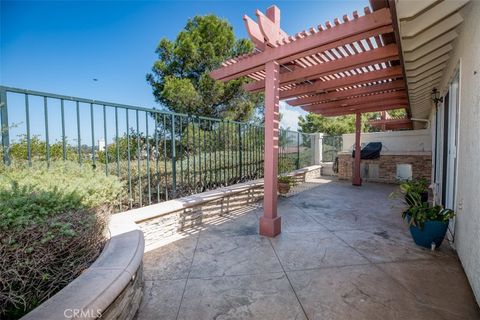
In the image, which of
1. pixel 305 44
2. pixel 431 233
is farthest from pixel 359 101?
pixel 431 233

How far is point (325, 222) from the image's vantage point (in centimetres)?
400

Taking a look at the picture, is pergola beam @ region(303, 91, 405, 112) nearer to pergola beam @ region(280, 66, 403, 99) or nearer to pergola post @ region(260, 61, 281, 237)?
pergola beam @ region(280, 66, 403, 99)

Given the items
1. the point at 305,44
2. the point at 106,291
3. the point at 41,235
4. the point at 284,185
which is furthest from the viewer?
the point at 284,185

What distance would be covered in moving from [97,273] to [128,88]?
45.6 ft

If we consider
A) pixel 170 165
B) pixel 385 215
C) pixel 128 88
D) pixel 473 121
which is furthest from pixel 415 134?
pixel 128 88

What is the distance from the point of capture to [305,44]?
9.57 feet

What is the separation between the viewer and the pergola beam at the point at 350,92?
455 centimetres

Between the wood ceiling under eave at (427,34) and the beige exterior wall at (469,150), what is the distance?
136mm

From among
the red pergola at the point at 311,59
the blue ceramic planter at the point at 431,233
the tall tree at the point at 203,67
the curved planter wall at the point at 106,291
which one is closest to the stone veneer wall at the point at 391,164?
the red pergola at the point at 311,59

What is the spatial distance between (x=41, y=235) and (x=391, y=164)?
32.1 ft

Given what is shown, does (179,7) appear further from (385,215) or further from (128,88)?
(128,88)

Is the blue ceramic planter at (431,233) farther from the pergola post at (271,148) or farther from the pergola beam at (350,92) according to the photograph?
the pergola beam at (350,92)

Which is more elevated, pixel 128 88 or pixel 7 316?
pixel 128 88

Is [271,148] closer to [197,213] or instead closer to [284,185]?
[197,213]
